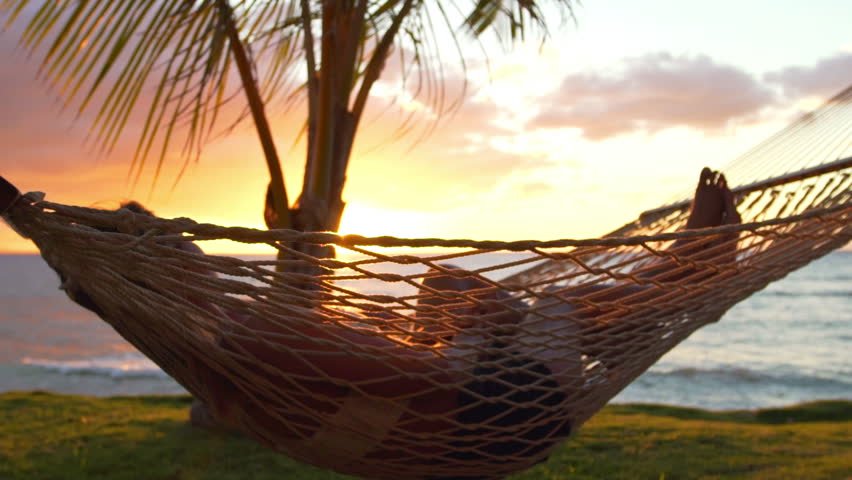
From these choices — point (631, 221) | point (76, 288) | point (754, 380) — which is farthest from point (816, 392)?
point (76, 288)

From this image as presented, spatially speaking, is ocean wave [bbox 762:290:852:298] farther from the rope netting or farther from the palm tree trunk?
the rope netting

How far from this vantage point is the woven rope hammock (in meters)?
0.84

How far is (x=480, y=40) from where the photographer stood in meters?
2.57

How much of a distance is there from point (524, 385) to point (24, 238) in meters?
Answer: 0.75

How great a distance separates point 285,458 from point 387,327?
1914mm

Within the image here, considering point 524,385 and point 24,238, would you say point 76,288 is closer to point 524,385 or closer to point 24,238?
point 24,238

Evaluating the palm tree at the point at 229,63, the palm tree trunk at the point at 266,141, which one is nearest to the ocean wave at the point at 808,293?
the palm tree at the point at 229,63

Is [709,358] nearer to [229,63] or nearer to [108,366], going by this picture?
[108,366]

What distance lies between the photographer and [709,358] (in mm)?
9211

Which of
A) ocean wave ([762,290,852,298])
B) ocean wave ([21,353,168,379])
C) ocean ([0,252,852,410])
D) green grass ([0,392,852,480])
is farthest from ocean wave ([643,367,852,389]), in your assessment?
ocean wave ([762,290,852,298])

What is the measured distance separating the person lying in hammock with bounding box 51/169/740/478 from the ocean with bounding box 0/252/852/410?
19.0 feet

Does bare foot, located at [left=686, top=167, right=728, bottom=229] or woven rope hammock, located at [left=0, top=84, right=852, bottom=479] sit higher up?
bare foot, located at [left=686, top=167, right=728, bottom=229]

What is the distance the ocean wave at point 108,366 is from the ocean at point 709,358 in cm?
1

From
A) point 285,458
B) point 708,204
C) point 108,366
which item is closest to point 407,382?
point 708,204
